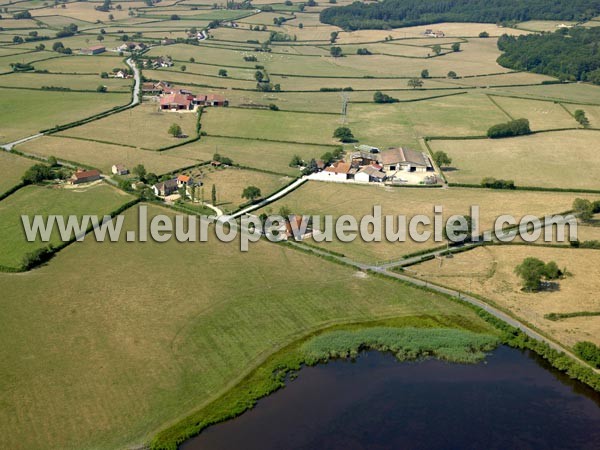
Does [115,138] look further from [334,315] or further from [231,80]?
[334,315]

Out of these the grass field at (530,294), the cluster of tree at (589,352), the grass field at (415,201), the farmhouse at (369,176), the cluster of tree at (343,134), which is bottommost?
the cluster of tree at (589,352)

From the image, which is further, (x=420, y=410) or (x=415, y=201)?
(x=415, y=201)

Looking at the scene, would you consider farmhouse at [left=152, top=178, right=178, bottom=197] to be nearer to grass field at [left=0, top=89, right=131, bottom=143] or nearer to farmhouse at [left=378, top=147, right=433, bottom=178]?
farmhouse at [left=378, top=147, right=433, bottom=178]

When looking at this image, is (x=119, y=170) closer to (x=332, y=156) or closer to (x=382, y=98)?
(x=332, y=156)

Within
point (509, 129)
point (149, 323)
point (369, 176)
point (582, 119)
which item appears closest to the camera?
point (149, 323)

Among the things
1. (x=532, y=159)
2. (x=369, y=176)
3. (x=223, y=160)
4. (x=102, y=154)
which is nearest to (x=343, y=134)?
(x=369, y=176)

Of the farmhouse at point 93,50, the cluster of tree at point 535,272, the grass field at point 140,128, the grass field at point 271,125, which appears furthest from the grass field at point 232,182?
the farmhouse at point 93,50

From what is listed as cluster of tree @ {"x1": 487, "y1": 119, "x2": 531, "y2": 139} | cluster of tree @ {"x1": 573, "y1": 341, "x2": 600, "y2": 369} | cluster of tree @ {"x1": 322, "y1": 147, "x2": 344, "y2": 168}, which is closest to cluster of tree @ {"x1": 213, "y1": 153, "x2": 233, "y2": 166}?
cluster of tree @ {"x1": 322, "y1": 147, "x2": 344, "y2": 168}

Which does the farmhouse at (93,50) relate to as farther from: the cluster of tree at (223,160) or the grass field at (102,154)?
the cluster of tree at (223,160)
